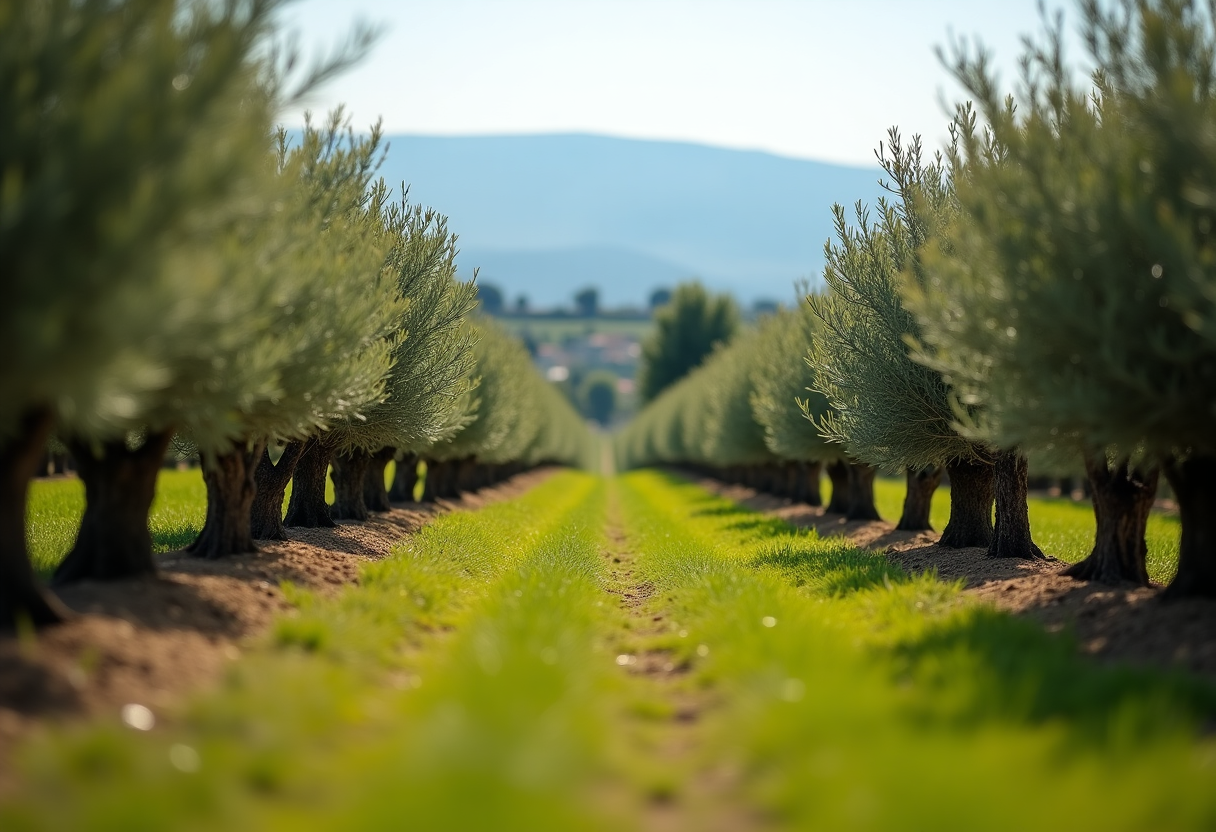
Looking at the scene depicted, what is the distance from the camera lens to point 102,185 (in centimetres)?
685

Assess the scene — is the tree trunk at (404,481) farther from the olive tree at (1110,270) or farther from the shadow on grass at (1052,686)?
the shadow on grass at (1052,686)

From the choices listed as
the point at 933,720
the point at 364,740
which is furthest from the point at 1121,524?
the point at 364,740

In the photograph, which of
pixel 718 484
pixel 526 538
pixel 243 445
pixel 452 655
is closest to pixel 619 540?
pixel 526 538

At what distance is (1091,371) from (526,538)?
14.0 m

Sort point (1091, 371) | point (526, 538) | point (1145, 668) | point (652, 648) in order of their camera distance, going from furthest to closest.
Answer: point (526, 538), point (652, 648), point (1091, 371), point (1145, 668)

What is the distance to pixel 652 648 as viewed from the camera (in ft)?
34.8

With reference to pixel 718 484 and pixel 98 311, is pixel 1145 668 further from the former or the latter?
pixel 718 484

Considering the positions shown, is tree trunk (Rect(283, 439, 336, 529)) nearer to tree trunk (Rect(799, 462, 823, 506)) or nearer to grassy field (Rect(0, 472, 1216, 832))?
grassy field (Rect(0, 472, 1216, 832))

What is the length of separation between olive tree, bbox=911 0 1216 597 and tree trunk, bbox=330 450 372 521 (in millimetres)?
13709

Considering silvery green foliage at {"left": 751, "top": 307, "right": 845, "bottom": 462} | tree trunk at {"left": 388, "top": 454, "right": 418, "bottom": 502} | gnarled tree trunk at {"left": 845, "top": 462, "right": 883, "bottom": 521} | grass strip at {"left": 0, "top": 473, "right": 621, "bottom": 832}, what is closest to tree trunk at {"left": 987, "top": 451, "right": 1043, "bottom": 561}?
silvery green foliage at {"left": 751, "top": 307, "right": 845, "bottom": 462}

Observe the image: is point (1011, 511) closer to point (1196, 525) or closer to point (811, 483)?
point (1196, 525)

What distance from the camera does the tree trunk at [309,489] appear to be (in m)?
18.5

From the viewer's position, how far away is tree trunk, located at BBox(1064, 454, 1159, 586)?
40.2 ft

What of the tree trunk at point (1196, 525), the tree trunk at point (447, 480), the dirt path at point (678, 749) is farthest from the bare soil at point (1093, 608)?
the tree trunk at point (447, 480)
